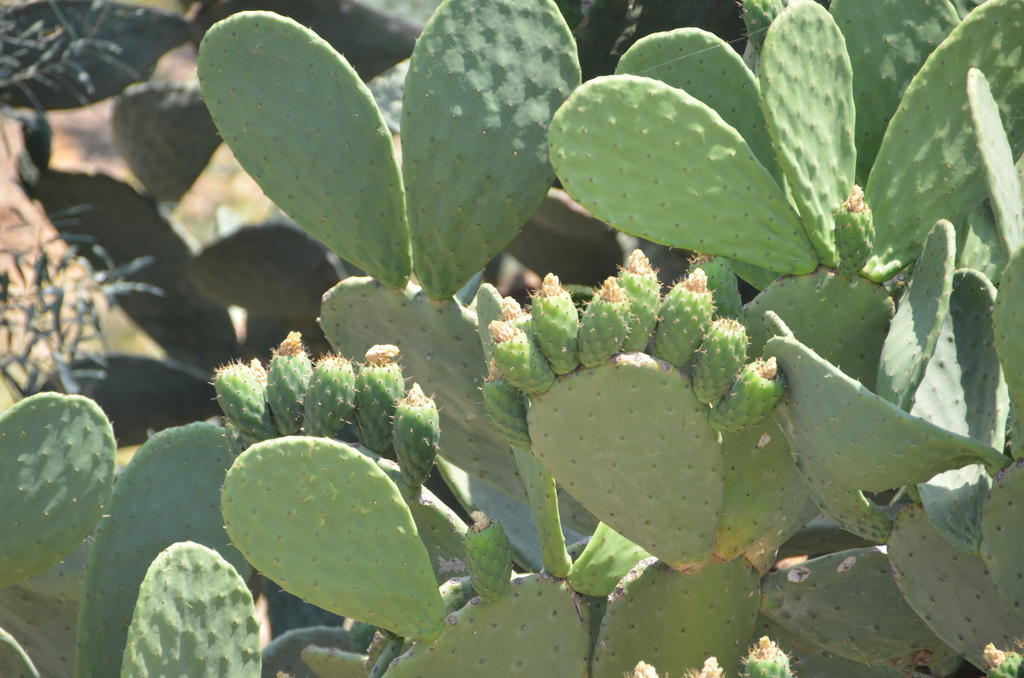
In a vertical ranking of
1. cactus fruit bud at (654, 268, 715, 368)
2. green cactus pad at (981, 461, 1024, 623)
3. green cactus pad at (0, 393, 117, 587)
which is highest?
cactus fruit bud at (654, 268, 715, 368)

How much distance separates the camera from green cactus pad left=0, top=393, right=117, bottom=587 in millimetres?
1769

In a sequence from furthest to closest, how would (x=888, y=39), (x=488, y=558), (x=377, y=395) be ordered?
(x=888, y=39) → (x=377, y=395) → (x=488, y=558)

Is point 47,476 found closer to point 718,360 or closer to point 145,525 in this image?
point 145,525

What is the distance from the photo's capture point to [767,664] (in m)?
1.26

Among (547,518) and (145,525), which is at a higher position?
(547,518)

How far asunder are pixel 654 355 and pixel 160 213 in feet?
10.2

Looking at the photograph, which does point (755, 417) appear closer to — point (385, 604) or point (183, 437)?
point (385, 604)

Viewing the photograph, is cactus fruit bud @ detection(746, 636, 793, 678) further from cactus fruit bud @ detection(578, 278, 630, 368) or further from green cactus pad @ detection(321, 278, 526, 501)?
green cactus pad @ detection(321, 278, 526, 501)

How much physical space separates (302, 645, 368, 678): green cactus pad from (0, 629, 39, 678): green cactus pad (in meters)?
0.43

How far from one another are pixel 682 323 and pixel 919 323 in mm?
337

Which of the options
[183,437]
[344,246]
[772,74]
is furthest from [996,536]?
[183,437]

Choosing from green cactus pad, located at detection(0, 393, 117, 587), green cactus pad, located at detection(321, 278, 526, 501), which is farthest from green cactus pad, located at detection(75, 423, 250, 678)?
green cactus pad, located at detection(321, 278, 526, 501)

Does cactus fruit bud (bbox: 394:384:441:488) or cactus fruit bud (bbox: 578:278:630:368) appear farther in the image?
cactus fruit bud (bbox: 394:384:441:488)

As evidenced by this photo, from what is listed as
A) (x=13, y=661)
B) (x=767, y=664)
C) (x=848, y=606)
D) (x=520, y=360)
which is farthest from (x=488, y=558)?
(x=13, y=661)
